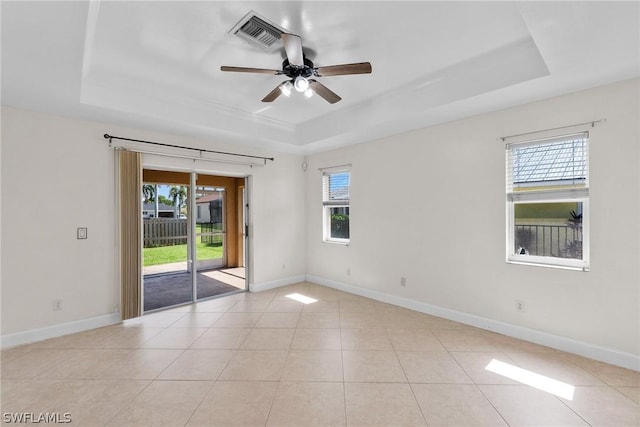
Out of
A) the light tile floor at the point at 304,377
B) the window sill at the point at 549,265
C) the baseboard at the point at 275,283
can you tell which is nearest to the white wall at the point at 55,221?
the light tile floor at the point at 304,377

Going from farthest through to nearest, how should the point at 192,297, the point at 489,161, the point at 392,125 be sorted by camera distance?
the point at 192,297 → the point at 392,125 → the point at 489,161

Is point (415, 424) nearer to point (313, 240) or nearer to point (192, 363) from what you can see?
point (192, 363)

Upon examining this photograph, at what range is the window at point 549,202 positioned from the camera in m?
2.72

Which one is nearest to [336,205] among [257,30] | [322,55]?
[322,55]

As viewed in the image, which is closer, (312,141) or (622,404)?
(622,404)

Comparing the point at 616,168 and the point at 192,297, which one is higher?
the point at 616,168

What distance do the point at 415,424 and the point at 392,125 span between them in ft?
10.7

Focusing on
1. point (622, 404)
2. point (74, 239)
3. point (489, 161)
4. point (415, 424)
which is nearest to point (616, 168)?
point (489, 161)

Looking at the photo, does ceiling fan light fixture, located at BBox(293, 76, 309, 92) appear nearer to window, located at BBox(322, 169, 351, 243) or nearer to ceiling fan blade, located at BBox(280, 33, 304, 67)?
ceiling fan blade, located at BBox(280, 33, 304, 67)

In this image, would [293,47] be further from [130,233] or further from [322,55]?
[130,233]

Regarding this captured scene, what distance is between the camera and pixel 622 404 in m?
1.99

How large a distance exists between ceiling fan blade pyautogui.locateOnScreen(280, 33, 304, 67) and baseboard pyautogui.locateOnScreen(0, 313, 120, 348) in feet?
12.3

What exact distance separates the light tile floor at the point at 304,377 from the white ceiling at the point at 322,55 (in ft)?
8.47

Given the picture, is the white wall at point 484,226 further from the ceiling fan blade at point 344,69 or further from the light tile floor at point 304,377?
the ceiling fan blade at point 344,69
